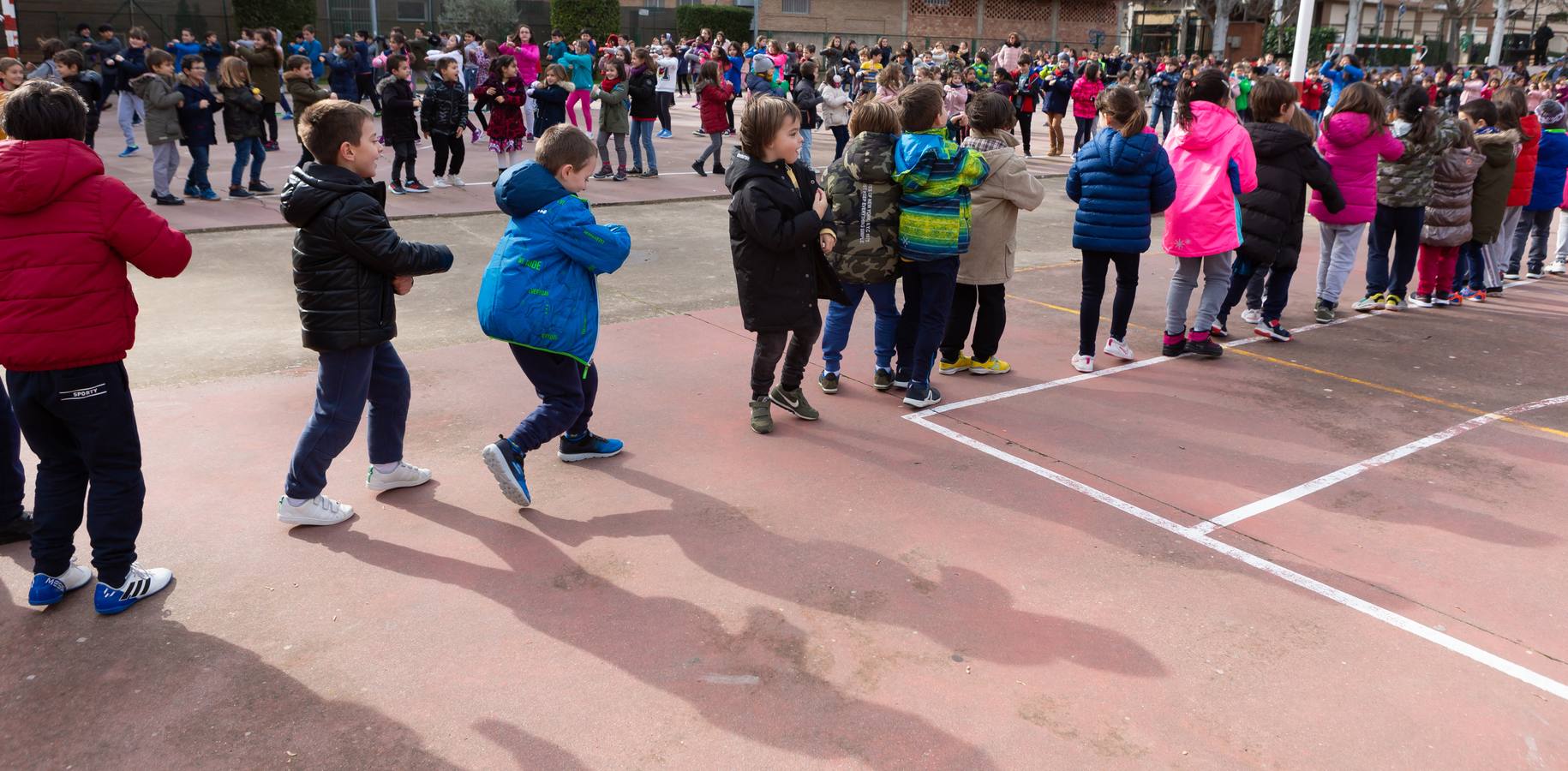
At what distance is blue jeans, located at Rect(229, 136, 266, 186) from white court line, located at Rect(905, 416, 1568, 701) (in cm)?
963

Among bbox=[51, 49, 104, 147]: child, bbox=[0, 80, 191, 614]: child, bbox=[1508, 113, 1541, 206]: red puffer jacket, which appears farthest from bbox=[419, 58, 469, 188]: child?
bbox=[1508, 113, 1541, 206]: red puffer jacket

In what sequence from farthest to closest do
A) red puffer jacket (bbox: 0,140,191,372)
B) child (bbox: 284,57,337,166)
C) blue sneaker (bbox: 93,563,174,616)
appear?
child (bbox: 284,57,337,166), blue sneaker (bbox: 93,563,174,616), red puffer jacket (bbox: 0,140,191,372)

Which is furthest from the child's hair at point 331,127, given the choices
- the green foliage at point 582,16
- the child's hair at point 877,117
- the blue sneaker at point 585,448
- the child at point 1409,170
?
the green foliage at point 582,16

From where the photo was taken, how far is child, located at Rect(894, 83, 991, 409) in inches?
212

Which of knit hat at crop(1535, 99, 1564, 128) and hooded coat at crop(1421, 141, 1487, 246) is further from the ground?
knit hat at crop(1535, 99, 1564, 128)

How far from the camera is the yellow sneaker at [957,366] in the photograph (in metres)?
6.56

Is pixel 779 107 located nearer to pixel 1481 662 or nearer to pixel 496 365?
pixel 496 365

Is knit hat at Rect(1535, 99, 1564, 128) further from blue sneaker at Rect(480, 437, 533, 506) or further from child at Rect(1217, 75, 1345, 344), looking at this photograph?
blue sneaker at Rect(480, 437, 533, 506)

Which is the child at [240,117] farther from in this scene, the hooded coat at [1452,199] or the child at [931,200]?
the hooded coat at [1452,199]

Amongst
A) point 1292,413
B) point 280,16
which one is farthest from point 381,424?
point 280,16

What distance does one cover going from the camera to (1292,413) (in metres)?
5.93

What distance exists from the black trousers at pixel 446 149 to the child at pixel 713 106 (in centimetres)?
340

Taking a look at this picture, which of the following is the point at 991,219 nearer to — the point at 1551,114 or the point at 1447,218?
the point at 1447,218

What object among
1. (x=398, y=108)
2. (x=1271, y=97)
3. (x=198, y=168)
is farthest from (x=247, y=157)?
(x=1271, y=97)
